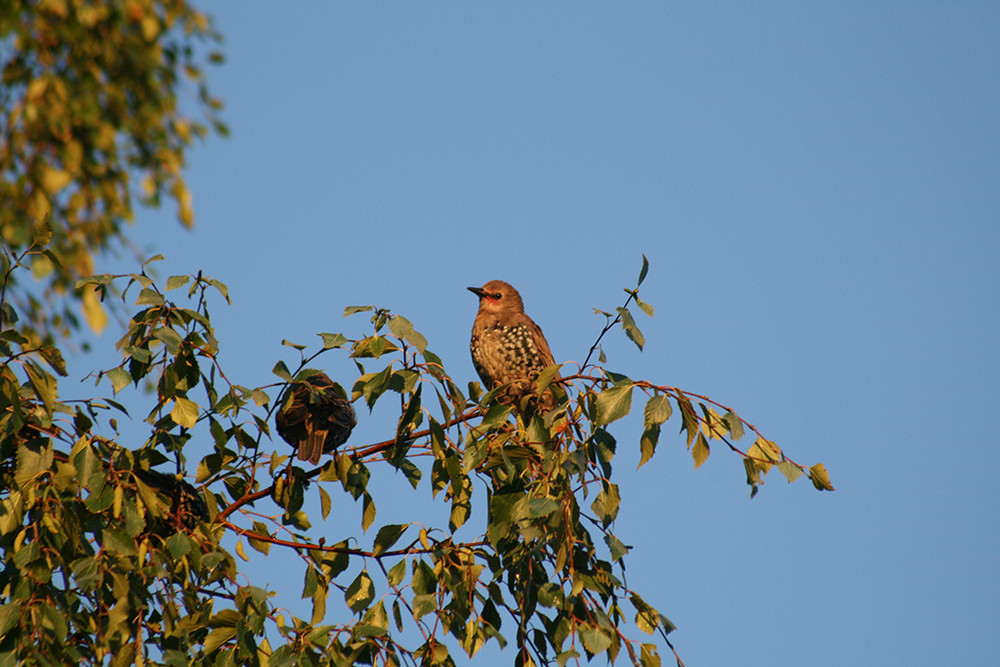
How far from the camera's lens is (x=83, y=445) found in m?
2.83

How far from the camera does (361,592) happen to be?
3.18 meters

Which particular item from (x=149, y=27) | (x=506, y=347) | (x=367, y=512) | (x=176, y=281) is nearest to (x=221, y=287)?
(x=176, y=281)

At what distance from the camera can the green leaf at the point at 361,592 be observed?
312 cm

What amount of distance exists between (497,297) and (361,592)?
4111 mm

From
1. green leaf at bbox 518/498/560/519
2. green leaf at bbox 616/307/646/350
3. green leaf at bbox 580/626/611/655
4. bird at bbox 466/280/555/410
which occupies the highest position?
bird at bbox 466/280/555/410

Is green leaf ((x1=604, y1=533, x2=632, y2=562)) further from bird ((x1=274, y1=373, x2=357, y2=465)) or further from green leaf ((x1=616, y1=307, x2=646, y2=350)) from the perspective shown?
bird ((x1=274, y1=373, x2=357, y2=465))

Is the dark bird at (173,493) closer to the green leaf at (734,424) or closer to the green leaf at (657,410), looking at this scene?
the green leaf at (657,410)

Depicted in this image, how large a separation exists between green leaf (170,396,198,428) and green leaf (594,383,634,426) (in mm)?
1295

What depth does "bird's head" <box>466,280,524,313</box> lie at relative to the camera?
704 centimetres

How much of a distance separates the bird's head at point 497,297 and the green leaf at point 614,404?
13.6 feet

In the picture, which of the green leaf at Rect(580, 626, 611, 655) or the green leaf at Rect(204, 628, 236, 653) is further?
the green leaf at Rect(204, 628, 236, 653)

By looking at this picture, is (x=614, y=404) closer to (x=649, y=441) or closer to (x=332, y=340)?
(x=649, y=441)

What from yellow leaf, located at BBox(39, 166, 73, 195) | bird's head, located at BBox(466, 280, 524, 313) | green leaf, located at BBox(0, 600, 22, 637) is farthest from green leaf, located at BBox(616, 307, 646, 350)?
yellow leaf, located at BBox(39, 166, 73, 195)

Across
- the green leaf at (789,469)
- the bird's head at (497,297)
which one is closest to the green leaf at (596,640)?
the green leaf at (789,469)
